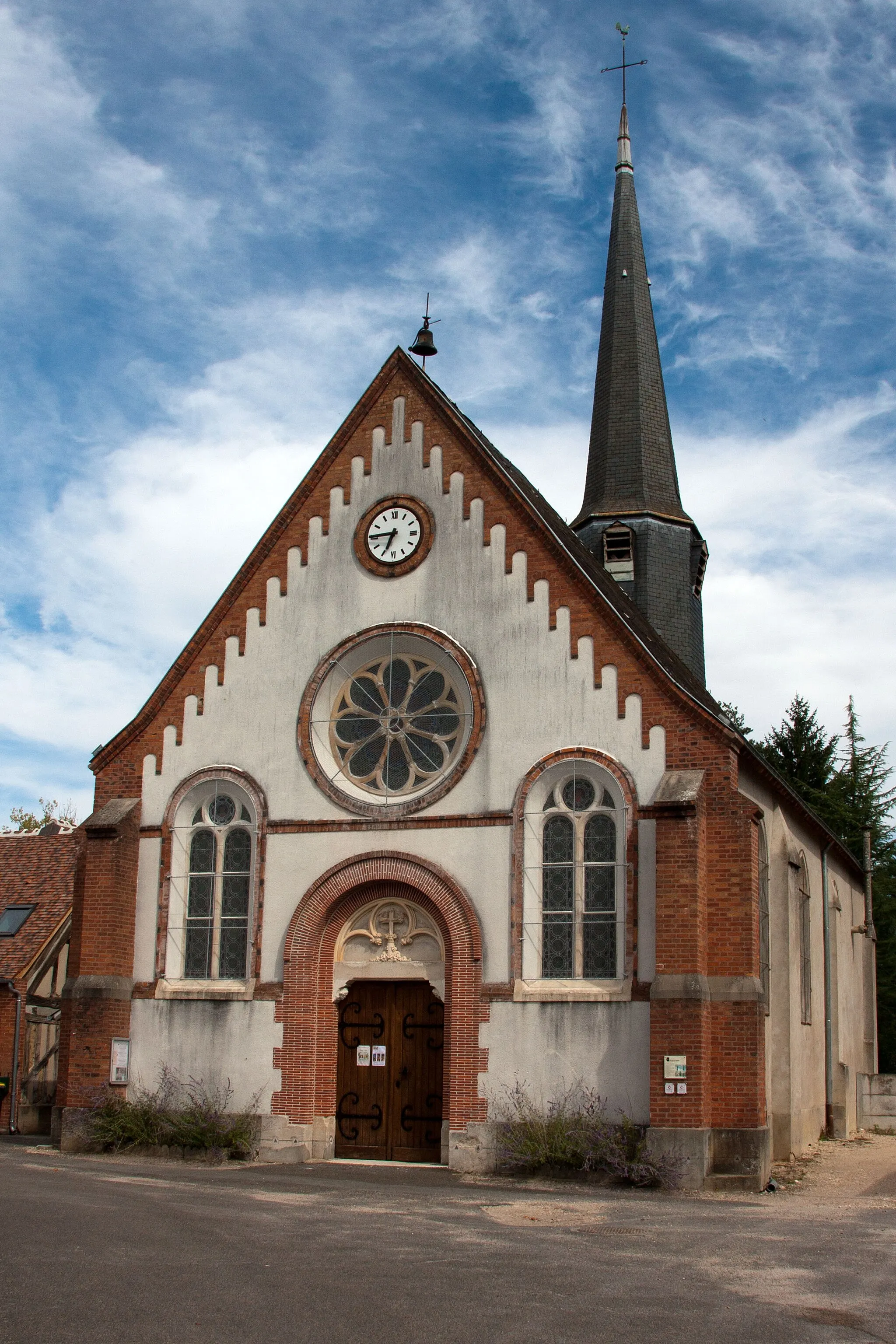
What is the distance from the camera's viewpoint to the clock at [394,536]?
837 inches

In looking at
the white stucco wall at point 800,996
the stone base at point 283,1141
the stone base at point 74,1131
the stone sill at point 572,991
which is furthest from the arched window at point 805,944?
the stone base at point 74,1131

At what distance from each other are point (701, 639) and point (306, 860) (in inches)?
422

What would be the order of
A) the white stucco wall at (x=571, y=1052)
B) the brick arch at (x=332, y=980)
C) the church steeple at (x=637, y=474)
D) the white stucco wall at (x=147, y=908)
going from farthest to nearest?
the church steeple at (x=637, y=474) → the white stucco wall at (x=147, y=908) → the brick arch at (x=332, y=980) → the white stucco wall at (x=571, y=1052)

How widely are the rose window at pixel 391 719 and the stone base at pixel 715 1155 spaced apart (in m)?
5.67

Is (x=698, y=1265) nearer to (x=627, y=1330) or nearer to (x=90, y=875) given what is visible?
(x=627, y=1330)

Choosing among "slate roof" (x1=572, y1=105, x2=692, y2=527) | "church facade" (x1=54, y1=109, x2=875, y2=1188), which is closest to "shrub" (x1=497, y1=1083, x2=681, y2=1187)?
"church facade" (x1=54, y1=109, x2=875, y2=1188)

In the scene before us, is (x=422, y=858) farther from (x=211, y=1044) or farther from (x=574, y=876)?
(x=211, y=1044)

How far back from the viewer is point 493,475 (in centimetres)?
2097

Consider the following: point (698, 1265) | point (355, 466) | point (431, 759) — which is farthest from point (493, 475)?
point (698, 1265)

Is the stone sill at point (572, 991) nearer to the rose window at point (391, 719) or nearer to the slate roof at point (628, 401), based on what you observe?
the rose window at point (391, 719)

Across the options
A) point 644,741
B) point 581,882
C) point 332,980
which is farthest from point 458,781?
point 332,980

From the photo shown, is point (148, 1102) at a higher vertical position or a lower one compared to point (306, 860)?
lower

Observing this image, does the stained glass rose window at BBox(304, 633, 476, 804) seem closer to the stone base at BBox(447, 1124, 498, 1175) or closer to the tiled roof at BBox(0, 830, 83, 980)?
the stone base at BBox(447, 1124, 498, 1175)

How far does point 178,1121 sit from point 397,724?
249 inches
